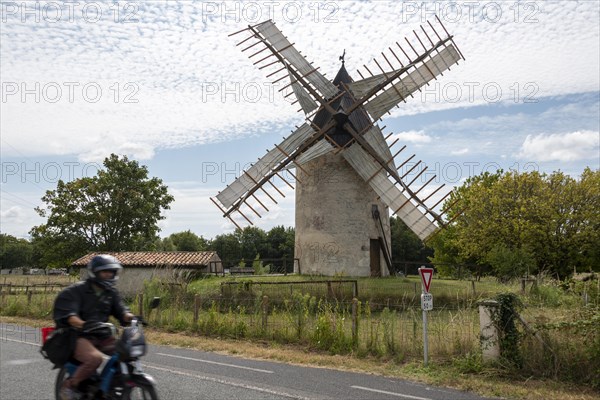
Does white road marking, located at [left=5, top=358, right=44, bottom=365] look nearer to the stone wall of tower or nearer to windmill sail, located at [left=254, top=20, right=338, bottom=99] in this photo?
the stone wall of tower

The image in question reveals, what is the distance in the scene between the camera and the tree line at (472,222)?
29219 mm

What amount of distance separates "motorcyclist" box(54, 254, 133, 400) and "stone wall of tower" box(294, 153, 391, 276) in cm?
1520

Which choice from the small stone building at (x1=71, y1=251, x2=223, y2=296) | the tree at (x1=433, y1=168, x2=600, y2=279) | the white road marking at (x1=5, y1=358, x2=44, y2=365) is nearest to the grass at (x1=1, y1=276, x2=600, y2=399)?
the white road marking at (x1=5, y1=358, x2=44, y2=365)

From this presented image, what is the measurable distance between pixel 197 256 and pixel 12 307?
10098mm

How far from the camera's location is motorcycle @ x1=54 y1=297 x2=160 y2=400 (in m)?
4.75

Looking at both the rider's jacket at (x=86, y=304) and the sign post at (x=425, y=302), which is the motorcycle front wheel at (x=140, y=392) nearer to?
the rider's jacket at (x=86, y=304)

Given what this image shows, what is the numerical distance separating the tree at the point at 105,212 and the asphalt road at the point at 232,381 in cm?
3267

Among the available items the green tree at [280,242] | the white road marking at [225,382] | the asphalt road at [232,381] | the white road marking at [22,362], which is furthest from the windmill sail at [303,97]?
the green tree at [280,242]

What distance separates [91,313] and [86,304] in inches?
4.3

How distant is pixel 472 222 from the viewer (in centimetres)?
3547

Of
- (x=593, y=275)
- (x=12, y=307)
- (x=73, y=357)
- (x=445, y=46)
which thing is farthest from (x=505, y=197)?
(x=73, y=357)

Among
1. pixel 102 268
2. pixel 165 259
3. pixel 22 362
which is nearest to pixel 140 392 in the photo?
pixel 102 268

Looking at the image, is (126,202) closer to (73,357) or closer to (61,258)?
(61,258)

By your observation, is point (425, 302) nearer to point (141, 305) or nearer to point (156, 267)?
point (141, 305)
